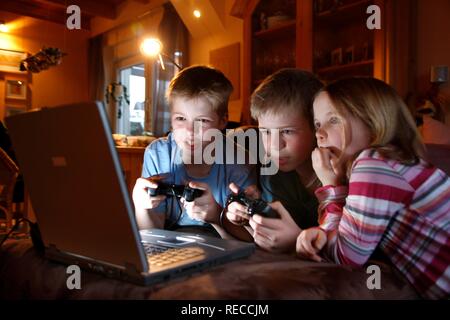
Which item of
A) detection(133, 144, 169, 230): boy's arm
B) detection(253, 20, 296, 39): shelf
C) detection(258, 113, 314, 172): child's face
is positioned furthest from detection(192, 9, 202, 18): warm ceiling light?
detection(258, 113, 314, 172): child's face

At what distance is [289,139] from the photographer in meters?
1.00

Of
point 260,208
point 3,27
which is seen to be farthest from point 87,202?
point 3,27

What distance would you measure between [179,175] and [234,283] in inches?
26.0

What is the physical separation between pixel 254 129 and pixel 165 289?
0.81 metres

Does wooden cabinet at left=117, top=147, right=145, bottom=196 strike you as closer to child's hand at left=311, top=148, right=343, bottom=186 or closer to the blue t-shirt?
the blue t-shirt

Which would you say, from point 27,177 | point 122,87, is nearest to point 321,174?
point 27,177

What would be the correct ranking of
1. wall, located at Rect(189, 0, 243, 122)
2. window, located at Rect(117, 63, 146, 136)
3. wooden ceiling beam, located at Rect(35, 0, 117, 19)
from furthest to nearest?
window, located at Rect(117, 63, 146, 136) < wooden ceiling beam, located at Rect(35, 0, 117, 19) < wall, located at Rect(189, 0, 243, 122)

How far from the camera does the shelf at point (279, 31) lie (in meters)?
2.51

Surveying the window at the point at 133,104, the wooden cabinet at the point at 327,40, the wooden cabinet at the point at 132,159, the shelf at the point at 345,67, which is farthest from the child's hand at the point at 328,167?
the window at the point at 133,104

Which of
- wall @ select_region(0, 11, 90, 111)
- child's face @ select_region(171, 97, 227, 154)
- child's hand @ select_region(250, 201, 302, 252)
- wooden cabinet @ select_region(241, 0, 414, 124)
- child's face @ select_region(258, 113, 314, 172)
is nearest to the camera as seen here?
child's hand @ select_region(250, 201, 302, 252)

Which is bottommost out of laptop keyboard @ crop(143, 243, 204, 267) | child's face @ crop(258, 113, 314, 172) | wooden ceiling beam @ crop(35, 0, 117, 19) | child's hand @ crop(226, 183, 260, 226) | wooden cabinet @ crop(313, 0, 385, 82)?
laptop keyboard @ crop(143, 243, 204, 267)

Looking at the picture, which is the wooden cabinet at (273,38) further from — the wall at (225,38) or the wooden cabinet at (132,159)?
the wooden cabinet at (132,159)

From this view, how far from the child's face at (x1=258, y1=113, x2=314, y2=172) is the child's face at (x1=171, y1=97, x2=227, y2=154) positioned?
194 millimetres

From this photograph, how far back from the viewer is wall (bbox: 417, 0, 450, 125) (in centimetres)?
201
